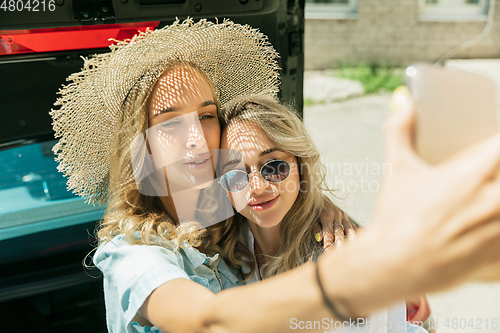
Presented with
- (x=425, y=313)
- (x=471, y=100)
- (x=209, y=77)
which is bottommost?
(x=425, y=313)

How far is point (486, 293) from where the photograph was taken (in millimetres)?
3055

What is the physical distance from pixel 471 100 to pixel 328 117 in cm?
662

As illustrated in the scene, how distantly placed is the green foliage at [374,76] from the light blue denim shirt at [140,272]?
24.0ft

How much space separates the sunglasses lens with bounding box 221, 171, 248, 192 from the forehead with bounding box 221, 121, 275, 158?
7 cm

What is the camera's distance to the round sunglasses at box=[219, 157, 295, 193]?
4.98ft

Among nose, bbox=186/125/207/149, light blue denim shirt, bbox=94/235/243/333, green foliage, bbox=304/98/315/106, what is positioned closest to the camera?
light blue denim shirt, bbox=94/235/243/333

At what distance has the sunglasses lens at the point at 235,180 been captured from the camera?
152 cm

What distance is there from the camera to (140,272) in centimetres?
113

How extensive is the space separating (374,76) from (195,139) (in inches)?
319

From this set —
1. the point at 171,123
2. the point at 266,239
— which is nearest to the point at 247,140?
the point at 171,123

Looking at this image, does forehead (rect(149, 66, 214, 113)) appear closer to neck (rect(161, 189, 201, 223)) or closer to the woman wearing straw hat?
the woman wearing straw hat

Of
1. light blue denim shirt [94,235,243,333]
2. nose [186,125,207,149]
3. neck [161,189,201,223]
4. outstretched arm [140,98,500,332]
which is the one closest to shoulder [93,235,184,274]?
light blue denim shirt [94,235,243,333]

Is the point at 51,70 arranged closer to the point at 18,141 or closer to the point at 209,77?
the point at 18,141

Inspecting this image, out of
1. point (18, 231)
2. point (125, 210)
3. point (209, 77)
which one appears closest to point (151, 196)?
point (125, 210)
